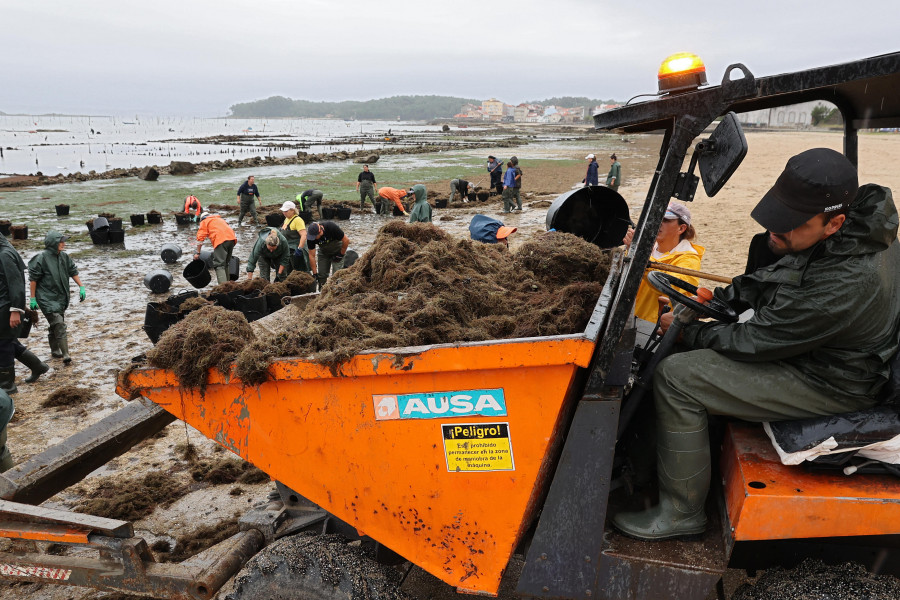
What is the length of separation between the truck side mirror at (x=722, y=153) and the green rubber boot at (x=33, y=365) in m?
8.01

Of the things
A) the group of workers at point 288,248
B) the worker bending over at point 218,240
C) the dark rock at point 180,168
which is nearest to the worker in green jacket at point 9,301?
the group of workers at point 288,248

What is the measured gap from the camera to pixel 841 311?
202 cm

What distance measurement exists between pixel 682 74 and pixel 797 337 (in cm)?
100

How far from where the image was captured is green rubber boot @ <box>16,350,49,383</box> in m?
7.31

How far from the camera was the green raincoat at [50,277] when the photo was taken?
7.77 metres

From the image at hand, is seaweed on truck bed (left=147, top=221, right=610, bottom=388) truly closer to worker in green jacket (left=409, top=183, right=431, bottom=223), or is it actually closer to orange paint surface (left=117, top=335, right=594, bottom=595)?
orange paint surface (left=117, top=335, right=594, bottom=595)

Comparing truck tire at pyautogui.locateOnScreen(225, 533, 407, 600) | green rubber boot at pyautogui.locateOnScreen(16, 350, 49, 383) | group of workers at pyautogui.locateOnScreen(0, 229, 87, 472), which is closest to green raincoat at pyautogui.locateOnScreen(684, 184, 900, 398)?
truck tire at pyautogui.locateOnScreen(225, 533, 407, 600)

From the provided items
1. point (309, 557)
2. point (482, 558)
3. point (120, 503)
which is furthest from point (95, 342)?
point (482, 558)

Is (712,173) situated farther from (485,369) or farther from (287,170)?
(287,170)

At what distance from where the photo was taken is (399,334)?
2.65m

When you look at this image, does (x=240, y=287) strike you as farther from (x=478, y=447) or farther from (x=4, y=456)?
(x=478, y=447)

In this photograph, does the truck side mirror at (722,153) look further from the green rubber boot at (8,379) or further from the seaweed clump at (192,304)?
the green rubber boot at (8,379)

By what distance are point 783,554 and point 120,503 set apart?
4668 mm

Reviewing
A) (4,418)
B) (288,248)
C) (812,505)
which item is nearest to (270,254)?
(288,248)
